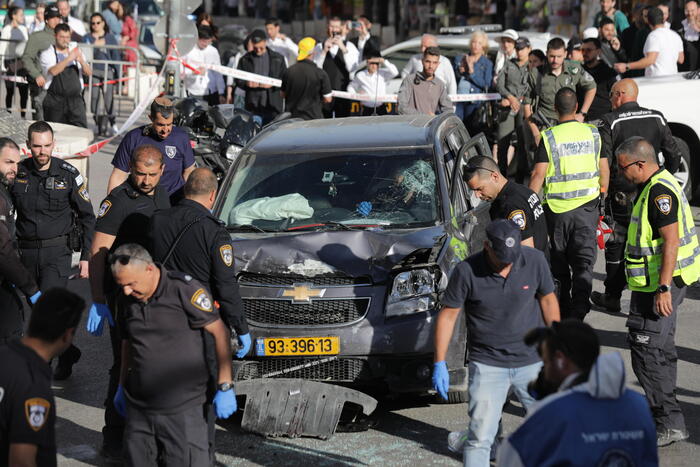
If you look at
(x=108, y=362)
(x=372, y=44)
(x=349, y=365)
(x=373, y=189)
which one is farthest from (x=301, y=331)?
(x=372, y=44)

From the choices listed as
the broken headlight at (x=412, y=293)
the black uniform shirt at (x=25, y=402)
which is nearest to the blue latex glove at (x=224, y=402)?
the black uniform shirt at (x=25, y=402)

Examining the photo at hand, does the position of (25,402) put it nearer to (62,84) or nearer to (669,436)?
(669,436)

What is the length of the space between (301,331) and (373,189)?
4.98 ft

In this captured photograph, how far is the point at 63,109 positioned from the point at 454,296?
12.1 meters

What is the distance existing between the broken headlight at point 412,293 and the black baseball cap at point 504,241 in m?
1.38

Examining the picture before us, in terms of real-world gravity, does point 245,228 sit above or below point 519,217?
below

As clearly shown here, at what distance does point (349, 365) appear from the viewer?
7.05 meters

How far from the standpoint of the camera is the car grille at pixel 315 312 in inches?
279

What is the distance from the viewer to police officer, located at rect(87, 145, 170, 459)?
21.7 ft

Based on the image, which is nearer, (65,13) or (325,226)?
(325,226)

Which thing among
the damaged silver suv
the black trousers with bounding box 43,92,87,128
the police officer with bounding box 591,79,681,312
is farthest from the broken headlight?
the black trousers with bounding box 43,92,87,128

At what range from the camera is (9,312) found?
6926mm

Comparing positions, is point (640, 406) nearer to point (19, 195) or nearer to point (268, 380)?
point (268, 380)

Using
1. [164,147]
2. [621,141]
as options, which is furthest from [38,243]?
[621,141]
